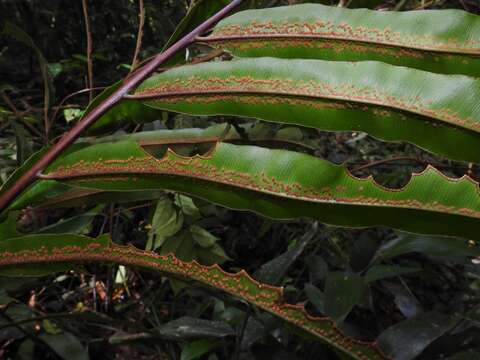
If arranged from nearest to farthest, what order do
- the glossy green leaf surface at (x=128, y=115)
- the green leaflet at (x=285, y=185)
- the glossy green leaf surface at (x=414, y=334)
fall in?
the green leaflet at (x=285, y=185)
the glossy green leaf surface at (x=128, y=115)
the glossy green leaf surface at (x=414, y=334)

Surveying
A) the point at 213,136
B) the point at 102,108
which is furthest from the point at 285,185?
the point at 213,136

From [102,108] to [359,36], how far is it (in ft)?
0.80

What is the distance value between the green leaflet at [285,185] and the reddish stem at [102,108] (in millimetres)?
13

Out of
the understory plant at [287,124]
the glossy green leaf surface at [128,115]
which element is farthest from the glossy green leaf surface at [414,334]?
the glossy green leaf surface at [128,115]

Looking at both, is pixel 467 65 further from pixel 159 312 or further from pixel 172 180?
pixel 159 312

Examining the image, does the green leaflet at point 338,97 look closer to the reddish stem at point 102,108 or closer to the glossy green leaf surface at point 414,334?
the reddish stem at point 102,108

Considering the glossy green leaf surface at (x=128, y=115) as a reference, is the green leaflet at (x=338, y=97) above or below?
above

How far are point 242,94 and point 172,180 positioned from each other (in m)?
0.10

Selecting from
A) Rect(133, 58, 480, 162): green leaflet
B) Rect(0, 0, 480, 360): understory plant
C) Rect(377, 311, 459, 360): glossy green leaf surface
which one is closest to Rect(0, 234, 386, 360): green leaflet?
Rect(0, 0, 480, 360): understory plant

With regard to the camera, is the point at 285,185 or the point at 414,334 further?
the point at 414,334

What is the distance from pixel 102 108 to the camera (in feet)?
1.39

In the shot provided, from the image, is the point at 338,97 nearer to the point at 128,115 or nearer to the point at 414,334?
the point at 128,115

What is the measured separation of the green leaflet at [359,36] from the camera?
0.37 m

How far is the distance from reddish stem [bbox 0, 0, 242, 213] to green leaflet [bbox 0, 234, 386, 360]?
49mm
